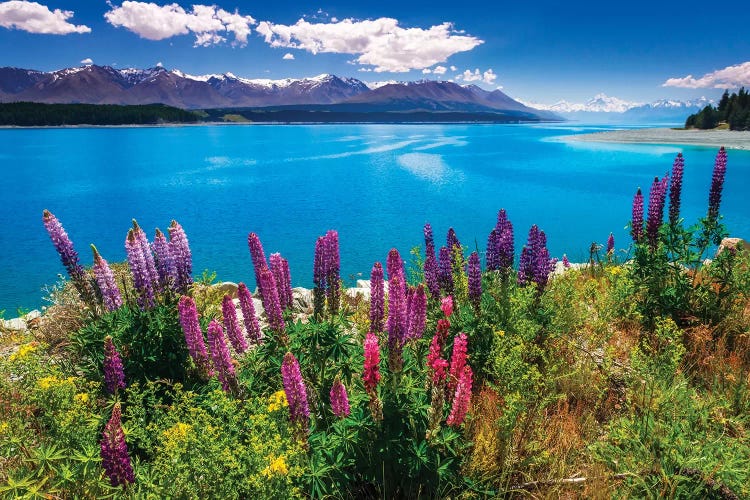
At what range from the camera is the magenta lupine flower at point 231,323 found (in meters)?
5.24

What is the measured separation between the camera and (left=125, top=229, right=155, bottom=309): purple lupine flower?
6.27 m

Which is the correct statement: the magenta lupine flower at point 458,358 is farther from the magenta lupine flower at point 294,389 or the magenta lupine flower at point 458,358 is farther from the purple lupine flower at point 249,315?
the purple lupine flower at point 249,315

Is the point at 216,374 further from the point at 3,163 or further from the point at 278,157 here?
the point at 3,163

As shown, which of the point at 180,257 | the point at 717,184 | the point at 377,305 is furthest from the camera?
the point at 717,184

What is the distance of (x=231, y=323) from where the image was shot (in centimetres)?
536

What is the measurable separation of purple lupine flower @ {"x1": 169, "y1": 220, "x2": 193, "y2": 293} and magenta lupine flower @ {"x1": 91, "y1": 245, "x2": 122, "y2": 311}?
0.90 meters

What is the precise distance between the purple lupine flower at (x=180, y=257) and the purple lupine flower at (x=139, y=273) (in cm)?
42

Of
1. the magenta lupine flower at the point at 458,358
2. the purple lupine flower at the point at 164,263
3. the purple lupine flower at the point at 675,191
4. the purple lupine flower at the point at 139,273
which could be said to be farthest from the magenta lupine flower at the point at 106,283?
the purple lupine flower at the point at 675,191

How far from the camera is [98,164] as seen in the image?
83.1 m

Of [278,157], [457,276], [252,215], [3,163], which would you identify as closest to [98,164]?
[3,163]

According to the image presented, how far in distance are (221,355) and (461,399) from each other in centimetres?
295

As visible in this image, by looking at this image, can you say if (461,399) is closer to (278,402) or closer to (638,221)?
(278,402)

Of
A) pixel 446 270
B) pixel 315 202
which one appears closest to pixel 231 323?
pixel 446 270

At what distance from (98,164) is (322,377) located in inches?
3837
